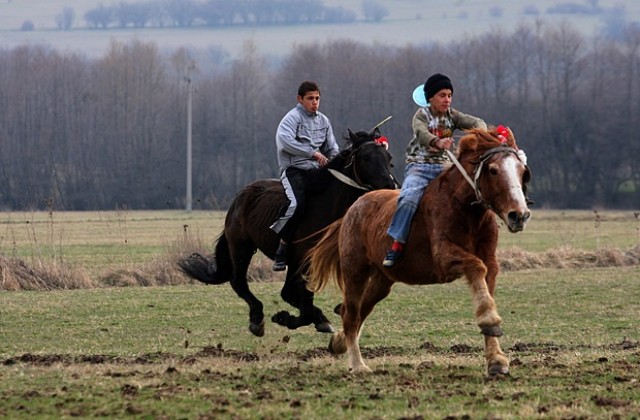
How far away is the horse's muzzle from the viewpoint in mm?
8741

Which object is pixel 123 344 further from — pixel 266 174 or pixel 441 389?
pixel 266 174

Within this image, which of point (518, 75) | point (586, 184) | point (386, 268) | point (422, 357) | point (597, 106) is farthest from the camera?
point (518, 75)

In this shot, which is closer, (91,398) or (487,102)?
(91,398)

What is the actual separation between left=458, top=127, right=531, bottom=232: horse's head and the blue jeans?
0.48m

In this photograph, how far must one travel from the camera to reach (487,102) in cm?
7969

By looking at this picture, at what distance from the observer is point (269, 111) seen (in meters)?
83.6

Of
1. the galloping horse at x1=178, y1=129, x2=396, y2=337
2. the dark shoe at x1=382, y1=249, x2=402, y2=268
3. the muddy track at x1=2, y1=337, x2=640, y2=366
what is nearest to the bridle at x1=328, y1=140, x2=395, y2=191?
the galloping horse at x1=178, y1=129, x2=396, y2=337

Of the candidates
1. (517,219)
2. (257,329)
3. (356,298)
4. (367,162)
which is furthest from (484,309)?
(257,329)

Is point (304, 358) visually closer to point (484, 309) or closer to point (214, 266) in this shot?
point (484, 309)

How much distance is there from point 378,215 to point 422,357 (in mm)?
1622

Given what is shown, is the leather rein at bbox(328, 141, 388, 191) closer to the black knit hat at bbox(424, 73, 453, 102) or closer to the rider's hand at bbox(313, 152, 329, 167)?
the rider's hand at bbox(313, 152, 329, 167)

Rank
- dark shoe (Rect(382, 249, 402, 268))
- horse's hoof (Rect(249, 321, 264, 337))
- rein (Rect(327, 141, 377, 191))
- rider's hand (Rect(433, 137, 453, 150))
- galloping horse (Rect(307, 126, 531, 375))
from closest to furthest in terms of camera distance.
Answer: galloping horse (Rect(307, 126, 531, 375)) → dark shoe (Rect(382, 249, 402, 268)) → rider's hand (Rect(433, 137, 453, 150)) → rein (Rect(327, 141, 377, 191)) → horse's hoof (Rect(249, 321, 264, 337))

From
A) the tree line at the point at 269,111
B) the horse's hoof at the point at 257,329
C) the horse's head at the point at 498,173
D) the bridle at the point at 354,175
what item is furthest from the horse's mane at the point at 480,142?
the tree line at the point at 269,111

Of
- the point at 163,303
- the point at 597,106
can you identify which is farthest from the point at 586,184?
the point at 163,303
